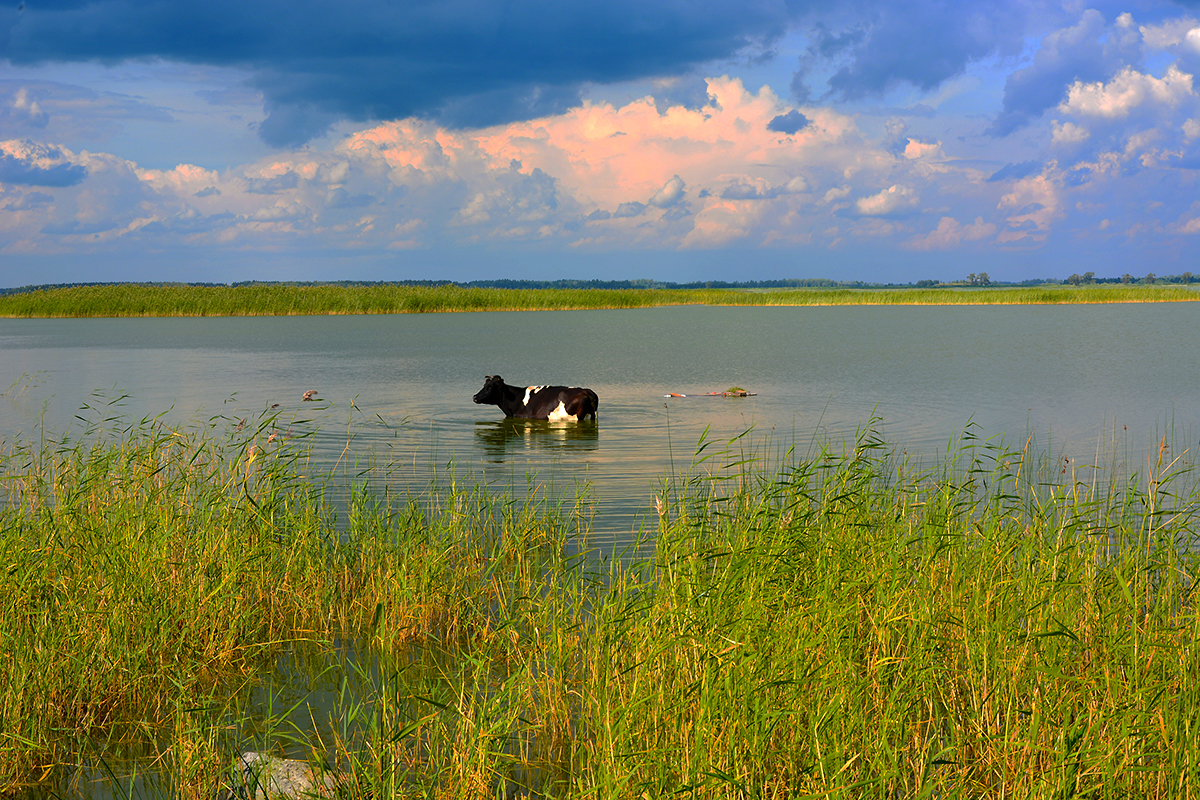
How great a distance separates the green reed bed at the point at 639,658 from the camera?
3.99 m

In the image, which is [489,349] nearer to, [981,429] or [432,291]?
[981,429]

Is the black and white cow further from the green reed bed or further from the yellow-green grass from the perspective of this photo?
the yellow-green grass

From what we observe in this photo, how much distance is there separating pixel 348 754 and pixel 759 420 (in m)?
14.6

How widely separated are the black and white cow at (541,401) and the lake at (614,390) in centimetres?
42

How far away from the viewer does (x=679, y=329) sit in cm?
5731

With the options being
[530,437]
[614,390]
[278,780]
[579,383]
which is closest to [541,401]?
[530,437]

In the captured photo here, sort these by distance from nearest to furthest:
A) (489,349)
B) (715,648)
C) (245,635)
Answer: (715,648) → (245,635) → (489,349)

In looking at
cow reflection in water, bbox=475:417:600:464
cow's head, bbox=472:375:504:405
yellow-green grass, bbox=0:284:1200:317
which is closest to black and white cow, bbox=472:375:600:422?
cow's head, bbox=472:375:504:405

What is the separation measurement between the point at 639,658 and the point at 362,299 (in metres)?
75.3

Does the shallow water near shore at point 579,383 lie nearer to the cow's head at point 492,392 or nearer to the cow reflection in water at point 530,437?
the cow reflection in water at point 530,437

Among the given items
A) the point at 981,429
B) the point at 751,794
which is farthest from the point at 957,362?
the point at 751,794

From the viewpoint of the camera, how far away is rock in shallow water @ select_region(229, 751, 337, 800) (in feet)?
13.1

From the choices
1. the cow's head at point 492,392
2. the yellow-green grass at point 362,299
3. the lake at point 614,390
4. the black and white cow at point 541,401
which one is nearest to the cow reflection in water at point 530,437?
the lake at point 614,390

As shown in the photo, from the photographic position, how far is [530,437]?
1705cm
